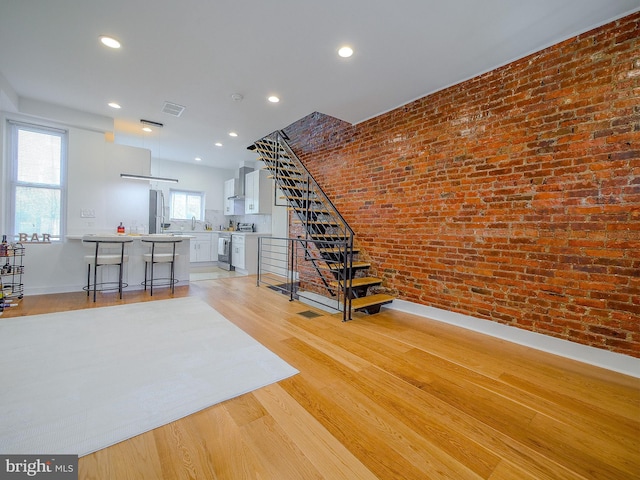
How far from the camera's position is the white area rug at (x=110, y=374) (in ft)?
4.75

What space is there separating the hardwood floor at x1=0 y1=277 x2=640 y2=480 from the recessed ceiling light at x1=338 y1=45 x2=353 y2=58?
9.42 feet

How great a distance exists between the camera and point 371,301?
11.8 feet

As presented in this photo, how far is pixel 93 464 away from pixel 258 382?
0.92 meters

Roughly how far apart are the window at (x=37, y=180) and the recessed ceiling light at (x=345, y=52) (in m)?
4.67

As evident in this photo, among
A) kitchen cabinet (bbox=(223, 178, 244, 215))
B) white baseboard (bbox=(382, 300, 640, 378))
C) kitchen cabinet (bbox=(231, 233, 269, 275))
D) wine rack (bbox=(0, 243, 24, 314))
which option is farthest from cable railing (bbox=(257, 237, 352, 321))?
wine rack (bbox=(0, 243, 24, 314))

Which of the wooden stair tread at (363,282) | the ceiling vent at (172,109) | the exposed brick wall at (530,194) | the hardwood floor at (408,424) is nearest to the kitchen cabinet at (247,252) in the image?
the ceiling vent at (172,109)

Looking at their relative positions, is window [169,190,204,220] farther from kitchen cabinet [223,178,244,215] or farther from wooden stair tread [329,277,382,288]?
wooden stair tread [329,277,382,288]

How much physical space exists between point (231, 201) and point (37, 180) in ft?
13.0

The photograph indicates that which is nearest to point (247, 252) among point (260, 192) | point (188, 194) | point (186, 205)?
point (260, 192)

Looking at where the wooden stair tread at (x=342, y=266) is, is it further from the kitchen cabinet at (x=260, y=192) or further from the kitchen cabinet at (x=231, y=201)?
the kitchen cabinet at (x=231, y=201)

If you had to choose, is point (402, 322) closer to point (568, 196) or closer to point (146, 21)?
point (568, 196)

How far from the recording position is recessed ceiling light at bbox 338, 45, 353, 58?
106 inches

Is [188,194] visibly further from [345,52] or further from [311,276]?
[345,52]

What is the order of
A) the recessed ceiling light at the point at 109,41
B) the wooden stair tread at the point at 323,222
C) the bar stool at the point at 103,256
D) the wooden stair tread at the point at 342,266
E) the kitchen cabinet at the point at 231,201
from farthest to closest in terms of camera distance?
the kitchen cabinet at the point at 231,201 → the wooden stair tread at the point at 323,222 → the bar stool at the point at 103,256 → the wooden stair tread at the point at 342,266 → the recessed ceiling light at the point at 109,41
